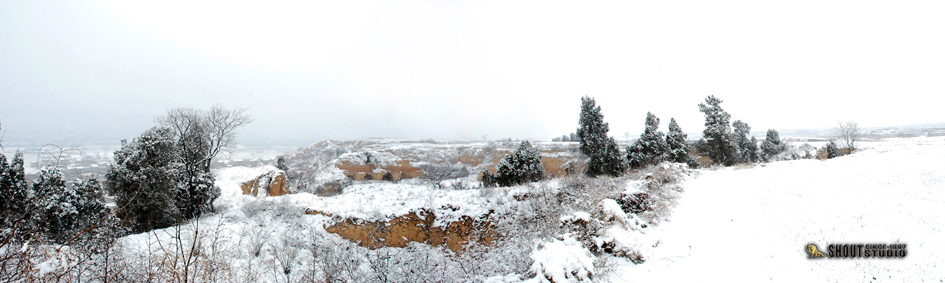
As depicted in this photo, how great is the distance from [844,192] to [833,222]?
3.44m

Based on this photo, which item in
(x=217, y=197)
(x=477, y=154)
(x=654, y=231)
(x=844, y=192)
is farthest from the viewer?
(x=477, y=154)

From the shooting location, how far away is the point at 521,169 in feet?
68.0

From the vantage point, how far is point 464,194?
14211 millimetres

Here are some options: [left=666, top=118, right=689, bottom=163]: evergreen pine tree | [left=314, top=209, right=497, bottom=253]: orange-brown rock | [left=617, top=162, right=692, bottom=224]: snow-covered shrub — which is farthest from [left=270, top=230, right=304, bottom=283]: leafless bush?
[left=666, top=118, right=689, bottom=163]: evergreen pine tree

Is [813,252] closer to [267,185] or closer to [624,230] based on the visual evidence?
[624,230]

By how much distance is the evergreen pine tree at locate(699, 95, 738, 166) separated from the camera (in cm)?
2331

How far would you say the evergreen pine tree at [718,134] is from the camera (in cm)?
2331

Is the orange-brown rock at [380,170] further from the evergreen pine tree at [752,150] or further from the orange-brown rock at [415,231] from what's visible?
the evergreen pine tree at [752,150]

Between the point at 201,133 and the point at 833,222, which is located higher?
the point at 201,133

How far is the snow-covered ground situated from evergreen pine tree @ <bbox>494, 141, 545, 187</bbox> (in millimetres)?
10654

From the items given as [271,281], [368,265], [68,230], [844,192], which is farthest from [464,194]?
[68,230]

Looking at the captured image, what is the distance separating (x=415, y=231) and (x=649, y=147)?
62.6 feet

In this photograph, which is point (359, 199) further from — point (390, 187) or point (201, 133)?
point (201, 133)

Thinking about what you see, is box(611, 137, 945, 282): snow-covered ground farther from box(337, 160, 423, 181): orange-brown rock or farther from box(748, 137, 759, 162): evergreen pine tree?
box(337, 160, 423, 181): orange-brown rock
